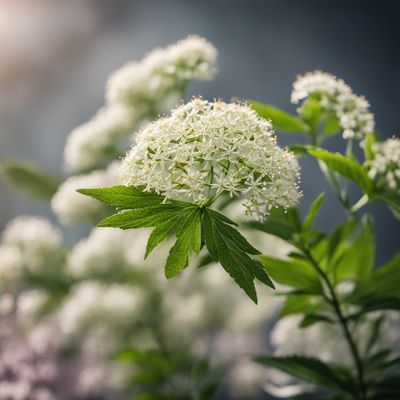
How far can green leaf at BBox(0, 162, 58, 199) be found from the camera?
1503 millimetres

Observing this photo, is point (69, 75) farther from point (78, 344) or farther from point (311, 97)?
point (311, 97)

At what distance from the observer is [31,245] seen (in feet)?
4.51

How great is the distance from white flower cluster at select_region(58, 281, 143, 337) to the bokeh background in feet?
2.83

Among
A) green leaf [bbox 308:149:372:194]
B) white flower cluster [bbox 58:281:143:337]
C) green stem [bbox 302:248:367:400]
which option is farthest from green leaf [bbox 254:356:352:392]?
white flower cluster [bbox 58:281:143:337]

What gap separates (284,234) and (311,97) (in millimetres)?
244

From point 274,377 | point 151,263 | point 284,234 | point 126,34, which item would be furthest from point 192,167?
point 126,34

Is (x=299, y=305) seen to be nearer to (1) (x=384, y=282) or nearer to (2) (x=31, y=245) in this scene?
(1) (x=384, y=282)

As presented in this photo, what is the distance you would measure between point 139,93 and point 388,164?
584 mm

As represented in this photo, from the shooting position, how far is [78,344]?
1523mm

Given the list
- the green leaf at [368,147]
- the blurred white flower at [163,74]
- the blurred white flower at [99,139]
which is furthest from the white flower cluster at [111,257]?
the green leaf at [368,147]

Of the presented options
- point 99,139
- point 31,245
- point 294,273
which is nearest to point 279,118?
point 294,273

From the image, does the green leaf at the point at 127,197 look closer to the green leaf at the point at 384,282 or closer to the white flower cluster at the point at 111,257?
the green leaf at the point at 384,282

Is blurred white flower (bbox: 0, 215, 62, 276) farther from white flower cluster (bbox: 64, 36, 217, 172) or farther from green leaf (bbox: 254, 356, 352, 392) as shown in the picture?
green leaf (bbox: 254, 356, 352, 392)

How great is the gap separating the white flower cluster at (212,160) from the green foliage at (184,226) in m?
0.01
